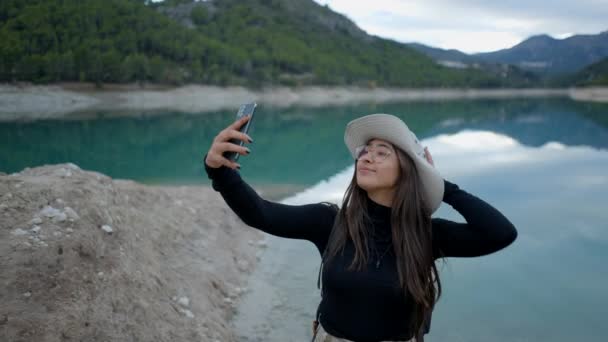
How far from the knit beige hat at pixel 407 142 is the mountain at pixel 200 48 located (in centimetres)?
4040

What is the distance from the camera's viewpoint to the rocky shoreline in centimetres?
3350

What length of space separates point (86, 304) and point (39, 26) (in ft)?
170

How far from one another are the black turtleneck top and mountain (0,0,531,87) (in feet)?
132

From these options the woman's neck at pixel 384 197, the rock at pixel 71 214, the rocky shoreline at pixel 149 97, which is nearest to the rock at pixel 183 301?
the rock at pixel 71 214

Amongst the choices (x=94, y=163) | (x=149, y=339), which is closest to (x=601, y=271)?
(x=149, y=339)

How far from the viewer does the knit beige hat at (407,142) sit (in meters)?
1.83

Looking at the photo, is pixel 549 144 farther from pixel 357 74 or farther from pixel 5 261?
pixel 357 74

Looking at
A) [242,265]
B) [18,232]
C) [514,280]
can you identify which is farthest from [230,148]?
[514,280]

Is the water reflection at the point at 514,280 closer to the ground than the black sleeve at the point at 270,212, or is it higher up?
closer to the ground

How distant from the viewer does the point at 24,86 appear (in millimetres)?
35531

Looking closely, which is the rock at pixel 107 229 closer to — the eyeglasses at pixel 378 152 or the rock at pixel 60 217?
the rock at pixel 60 217

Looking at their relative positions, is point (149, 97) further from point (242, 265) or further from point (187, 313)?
point (187, 313)

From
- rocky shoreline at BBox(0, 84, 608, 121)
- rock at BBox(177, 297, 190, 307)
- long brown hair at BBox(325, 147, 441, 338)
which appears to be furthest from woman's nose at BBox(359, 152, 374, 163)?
rocky shoreline at BBox(0, 84, 608, 121)

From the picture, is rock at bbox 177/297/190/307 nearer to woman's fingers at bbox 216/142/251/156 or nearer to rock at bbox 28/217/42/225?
rock at bbox 28/217/42/225
